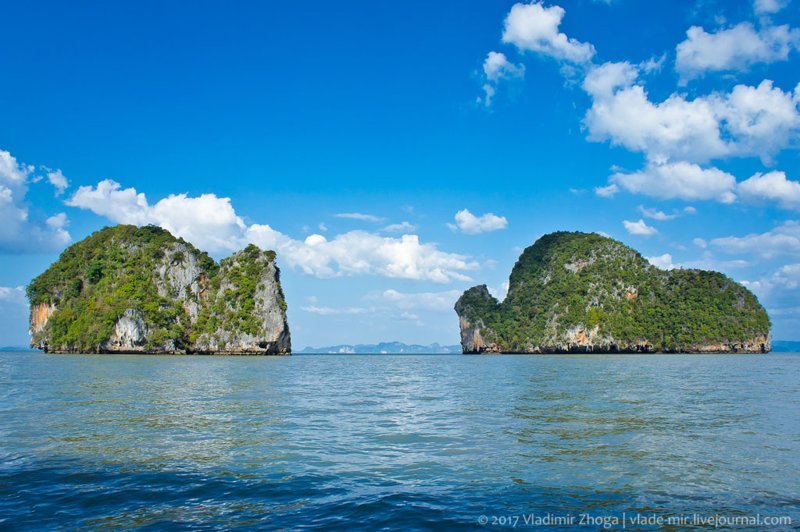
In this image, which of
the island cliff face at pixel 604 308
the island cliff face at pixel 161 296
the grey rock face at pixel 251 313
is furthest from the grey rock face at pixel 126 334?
the island cliff face at pixel 604 308

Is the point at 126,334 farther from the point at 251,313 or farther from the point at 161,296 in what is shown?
the point at 251,313

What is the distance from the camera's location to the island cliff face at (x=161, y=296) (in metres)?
112

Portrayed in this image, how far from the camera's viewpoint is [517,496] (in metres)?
9.61

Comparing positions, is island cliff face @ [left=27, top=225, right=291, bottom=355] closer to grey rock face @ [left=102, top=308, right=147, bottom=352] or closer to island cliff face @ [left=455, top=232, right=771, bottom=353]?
grey rock face @ [left=102, top=308, right=147, bottom=352]

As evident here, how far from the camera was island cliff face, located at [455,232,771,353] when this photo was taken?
14900 centimetres

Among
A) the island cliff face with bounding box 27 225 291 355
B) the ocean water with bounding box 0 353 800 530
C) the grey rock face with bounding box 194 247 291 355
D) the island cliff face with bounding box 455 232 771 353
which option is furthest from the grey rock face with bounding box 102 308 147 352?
the island cliff face with bounding box 455 232 771 353

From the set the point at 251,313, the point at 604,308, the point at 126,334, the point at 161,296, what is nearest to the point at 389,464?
the point at 126,334

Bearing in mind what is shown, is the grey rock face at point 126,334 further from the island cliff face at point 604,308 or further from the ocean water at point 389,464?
the island cliff face at point 604,308

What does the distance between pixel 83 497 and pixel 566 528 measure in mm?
8224

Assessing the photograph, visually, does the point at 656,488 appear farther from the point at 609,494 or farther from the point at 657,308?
the point at 657,308

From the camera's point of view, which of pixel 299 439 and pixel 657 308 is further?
pixel 657 308

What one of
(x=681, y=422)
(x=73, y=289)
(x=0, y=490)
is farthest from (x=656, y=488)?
(x=73, y=289)

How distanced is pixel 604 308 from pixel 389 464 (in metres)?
159

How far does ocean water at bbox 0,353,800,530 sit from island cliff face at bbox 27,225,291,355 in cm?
9545
